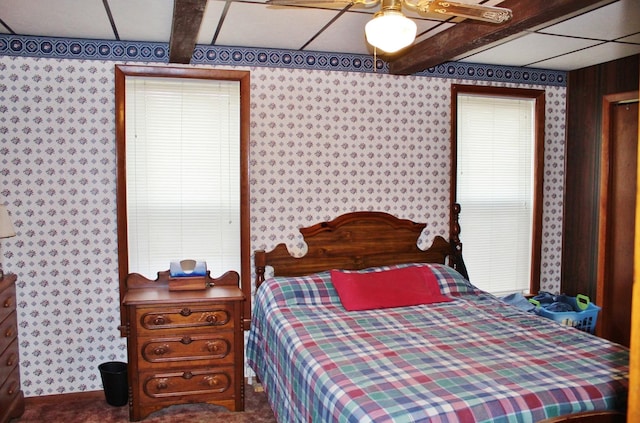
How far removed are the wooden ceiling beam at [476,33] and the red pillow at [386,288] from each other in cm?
143

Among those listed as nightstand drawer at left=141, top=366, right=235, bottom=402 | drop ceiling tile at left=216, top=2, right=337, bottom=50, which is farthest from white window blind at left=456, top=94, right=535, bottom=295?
nightstand drawer at left=141, top=366, right=235, bottom=402

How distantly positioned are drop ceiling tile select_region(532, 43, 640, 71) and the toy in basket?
176cm

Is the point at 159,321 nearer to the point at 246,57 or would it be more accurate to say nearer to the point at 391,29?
the point at 246,57

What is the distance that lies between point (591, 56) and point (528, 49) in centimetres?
54

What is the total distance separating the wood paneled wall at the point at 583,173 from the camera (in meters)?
4.05

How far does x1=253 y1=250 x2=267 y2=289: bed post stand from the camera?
3.63 meters

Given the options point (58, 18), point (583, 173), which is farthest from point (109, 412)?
point (583, 173)

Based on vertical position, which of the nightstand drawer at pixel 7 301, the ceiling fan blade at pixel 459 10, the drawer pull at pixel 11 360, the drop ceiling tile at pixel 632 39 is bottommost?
the drawer pull at pixel 11 360

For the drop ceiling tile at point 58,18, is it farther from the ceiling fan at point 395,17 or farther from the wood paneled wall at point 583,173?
the wood paneled wall at point 583,173

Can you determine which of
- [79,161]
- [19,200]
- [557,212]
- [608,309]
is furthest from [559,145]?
[19,200]

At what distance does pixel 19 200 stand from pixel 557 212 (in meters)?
4.02

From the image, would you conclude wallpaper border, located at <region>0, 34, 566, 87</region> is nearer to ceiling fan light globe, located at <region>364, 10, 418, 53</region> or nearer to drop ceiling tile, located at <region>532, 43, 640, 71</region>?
drop ceiling tile, located at <region>532, 43, 640, 71</region>

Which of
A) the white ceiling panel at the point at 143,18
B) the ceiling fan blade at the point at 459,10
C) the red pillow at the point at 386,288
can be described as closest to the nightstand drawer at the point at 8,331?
the white ceiling panel at the point at 143,18

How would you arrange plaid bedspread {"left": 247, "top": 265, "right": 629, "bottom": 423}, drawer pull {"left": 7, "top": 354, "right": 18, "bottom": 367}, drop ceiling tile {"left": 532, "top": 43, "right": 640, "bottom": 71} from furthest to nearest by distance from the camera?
drop ceiling tile {"left": 532, "top": 43, "right": 640, "bottom": 71} < drawer pull {"left": 7, "top": 354, "right": 18, "bottom": 367} < plaid bedspread {"left": 247, "top": 265, "right": 629, "bottom": 423}
